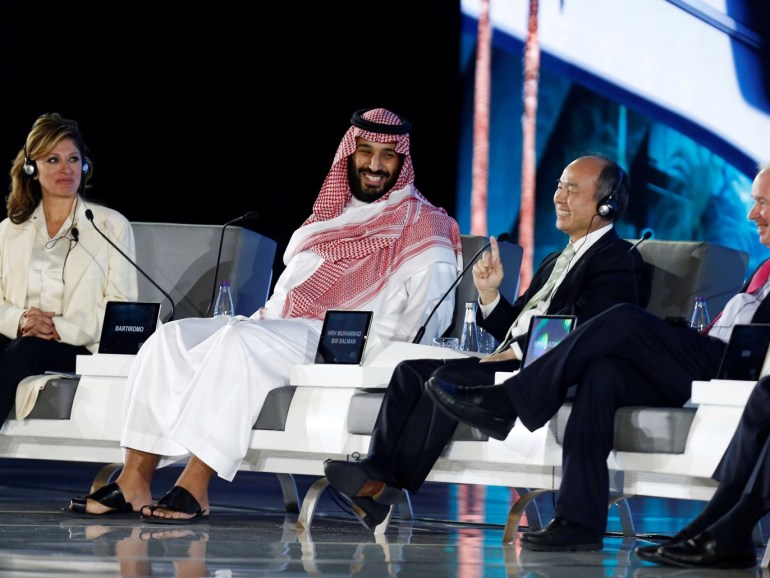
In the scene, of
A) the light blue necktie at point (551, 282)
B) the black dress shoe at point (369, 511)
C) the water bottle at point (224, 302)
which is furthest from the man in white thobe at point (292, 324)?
the black dress shoe at point (369, 511)

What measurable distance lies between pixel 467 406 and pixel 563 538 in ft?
1.34

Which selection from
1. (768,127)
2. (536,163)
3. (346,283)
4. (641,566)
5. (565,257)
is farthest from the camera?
(536,163)

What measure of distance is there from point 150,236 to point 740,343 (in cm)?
250

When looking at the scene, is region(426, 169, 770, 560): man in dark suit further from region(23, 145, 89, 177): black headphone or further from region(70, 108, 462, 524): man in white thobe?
region(23, 145, 89, 177): black headphone

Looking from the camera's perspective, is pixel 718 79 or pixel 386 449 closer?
pixel 386 449

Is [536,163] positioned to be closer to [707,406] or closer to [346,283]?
[346,283]

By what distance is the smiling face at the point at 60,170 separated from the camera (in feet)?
15.0

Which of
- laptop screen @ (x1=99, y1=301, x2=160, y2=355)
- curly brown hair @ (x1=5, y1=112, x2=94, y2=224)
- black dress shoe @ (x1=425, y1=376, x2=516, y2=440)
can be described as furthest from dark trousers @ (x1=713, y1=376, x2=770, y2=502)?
curly brown hair @ (x1=5, y1=112, x2=94, y2=224)

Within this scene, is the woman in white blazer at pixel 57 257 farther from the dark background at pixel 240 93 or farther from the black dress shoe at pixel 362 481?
the dark background at pixel 240 93

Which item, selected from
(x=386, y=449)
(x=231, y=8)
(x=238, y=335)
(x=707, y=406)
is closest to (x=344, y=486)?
(x=386, y=449)

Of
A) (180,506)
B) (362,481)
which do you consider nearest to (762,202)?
(362,481)

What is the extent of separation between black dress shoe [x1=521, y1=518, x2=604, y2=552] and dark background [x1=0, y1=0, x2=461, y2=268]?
13.2ft

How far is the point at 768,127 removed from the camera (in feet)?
20.5

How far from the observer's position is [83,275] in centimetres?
448
